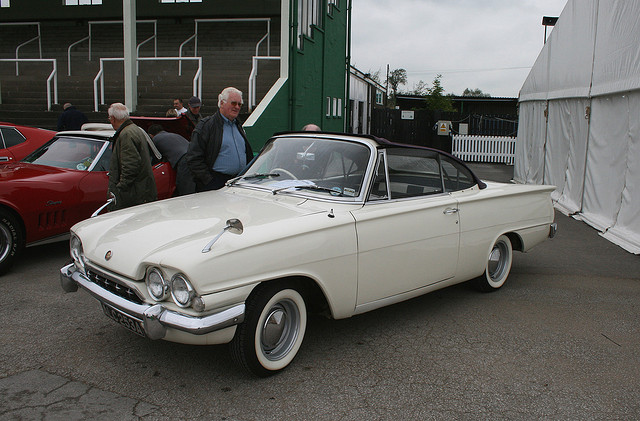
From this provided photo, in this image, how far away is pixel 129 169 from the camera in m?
5.50

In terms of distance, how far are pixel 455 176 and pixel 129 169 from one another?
124 inches

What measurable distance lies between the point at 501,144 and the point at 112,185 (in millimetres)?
19485

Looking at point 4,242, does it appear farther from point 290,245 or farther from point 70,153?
point 290,245

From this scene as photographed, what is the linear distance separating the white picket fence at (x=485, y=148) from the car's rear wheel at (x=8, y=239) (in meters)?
19.5

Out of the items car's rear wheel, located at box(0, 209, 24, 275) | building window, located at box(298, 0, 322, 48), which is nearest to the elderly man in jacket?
car's rear wheel, located at box(0, 209, 24, 275)

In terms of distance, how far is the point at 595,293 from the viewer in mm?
5508

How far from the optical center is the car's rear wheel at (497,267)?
5258 mm

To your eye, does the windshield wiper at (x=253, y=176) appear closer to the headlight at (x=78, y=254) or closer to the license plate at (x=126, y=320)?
the headlight at (x=78, y=254)

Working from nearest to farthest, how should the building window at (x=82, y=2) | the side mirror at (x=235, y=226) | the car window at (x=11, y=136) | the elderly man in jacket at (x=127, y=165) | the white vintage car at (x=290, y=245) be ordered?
the white vintage car at (x=290, y=245)
the side mirror at (x=235, y=226)
the elderly man in jacket at (x=127, y=165)
the car window at (x=11, y=136)
the building window at (x=82, y=2)

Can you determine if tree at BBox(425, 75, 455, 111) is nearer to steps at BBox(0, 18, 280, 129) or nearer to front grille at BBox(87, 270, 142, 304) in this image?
steps at BBox(0, 18, 280, 129)

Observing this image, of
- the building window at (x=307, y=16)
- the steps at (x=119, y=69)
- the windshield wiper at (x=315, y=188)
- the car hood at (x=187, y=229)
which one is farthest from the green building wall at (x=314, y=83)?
the car hood at (x=187, y=229)

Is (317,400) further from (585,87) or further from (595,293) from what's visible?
(585,87)

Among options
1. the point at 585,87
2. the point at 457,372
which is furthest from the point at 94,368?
the point at 585,87

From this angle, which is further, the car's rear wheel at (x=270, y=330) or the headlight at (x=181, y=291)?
the car's rear wheel at (x=270, y=330)
